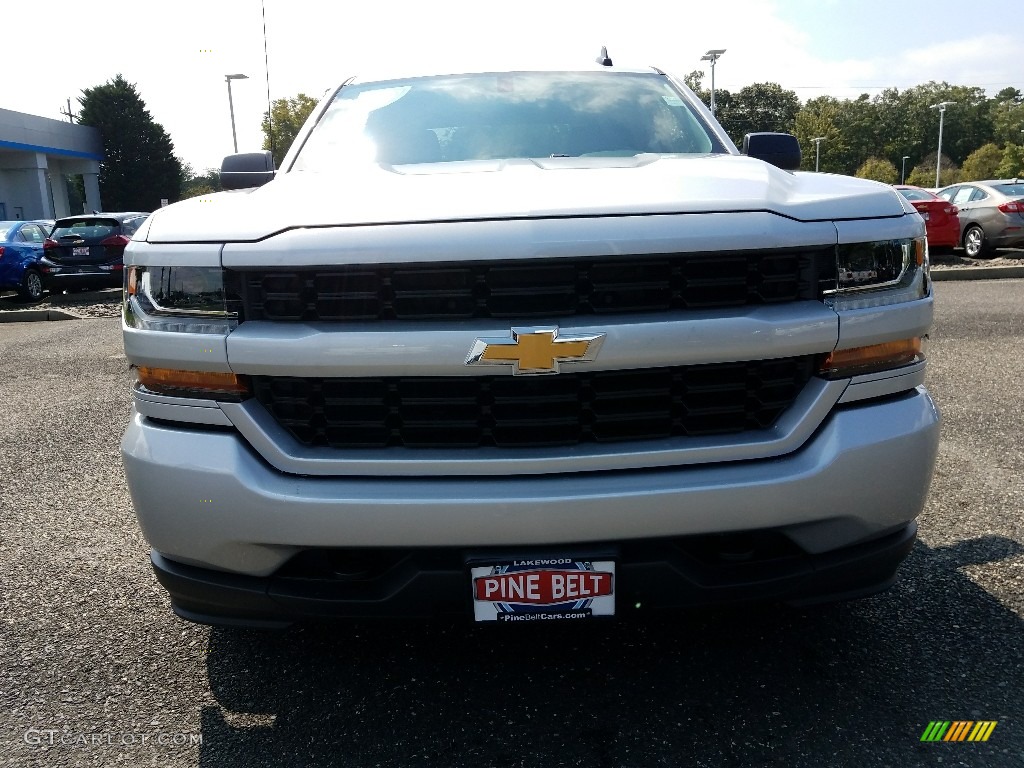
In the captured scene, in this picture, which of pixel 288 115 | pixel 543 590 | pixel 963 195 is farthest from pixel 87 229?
pixel 288 115

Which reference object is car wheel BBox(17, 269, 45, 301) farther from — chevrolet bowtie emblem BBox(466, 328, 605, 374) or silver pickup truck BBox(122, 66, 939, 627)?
chevrolet bowtie emblem BBox(466, 328, 605, 374)

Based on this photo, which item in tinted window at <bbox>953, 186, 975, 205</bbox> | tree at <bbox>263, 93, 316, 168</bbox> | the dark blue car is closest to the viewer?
the dark blue car

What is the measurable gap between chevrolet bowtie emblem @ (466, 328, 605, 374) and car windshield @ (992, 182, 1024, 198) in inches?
642

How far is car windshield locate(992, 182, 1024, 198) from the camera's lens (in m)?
15.4

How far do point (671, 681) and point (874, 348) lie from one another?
1033 millimetres

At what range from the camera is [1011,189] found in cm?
1559

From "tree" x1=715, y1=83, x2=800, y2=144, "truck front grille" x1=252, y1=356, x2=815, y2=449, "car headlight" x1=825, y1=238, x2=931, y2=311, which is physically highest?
"tree" x1=715, y1=83, x2=800, y2=144

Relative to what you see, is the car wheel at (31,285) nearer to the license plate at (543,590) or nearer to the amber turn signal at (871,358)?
the license plate at (543,590)

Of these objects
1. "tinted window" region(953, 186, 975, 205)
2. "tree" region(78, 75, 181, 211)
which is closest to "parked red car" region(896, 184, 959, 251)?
"tinted window" region(953, 186, 975, 205)

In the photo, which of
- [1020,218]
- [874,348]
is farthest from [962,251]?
[874,348]

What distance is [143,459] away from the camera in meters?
2.05

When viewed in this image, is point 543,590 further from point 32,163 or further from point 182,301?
point 32,163

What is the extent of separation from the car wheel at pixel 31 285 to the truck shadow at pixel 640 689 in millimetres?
13880

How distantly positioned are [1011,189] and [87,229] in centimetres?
1660
